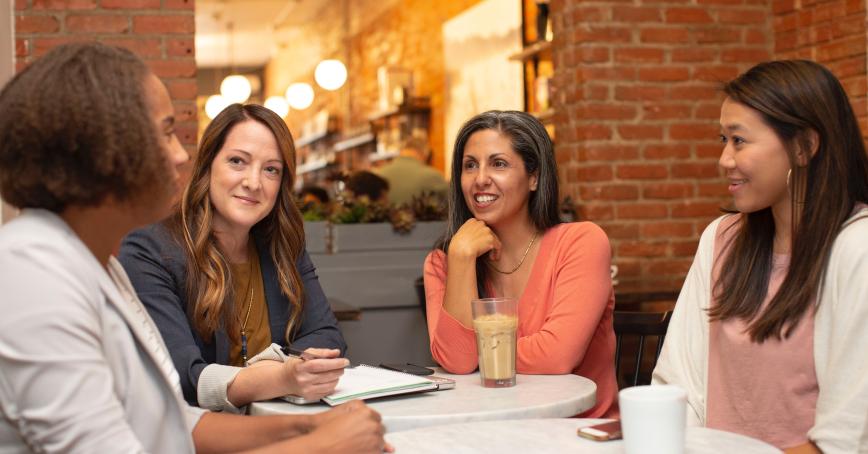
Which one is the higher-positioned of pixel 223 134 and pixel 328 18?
pixel 328 18

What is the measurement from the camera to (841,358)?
162 cm

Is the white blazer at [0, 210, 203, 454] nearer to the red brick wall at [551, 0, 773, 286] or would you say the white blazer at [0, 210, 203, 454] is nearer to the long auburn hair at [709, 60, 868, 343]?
→ the long auburn hair at [709, 60, 868, 343]

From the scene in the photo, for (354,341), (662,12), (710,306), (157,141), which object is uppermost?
(662,12)

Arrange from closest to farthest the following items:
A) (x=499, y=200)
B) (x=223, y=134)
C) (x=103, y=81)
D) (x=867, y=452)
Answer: (x=103, y=81) < (x=867, y=452) < (x=223, y=134) < (x=499, y=200)

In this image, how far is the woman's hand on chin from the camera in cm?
228

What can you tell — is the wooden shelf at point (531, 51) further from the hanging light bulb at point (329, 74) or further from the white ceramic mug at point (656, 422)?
the white ceramic mug at point (656, 422)

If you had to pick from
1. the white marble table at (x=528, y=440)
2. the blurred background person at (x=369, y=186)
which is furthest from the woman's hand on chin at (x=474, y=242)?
the blurred background person at (x=369, y=186)

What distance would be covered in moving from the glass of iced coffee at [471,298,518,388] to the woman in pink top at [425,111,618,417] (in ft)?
0.76

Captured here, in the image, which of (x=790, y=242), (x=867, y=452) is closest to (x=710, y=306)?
(x=790, y=242)

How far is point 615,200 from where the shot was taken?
4.24 metres

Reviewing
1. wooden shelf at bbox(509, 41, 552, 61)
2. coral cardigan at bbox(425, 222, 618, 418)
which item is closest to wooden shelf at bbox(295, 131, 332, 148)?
wooden shelf at bbox(509, 41, 552, 61)

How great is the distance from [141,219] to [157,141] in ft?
0.36

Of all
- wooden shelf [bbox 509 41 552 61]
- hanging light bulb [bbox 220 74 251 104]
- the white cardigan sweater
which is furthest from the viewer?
hanging light bulb [bbox 220 74 251 104]

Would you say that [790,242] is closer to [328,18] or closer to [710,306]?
[710,306]
